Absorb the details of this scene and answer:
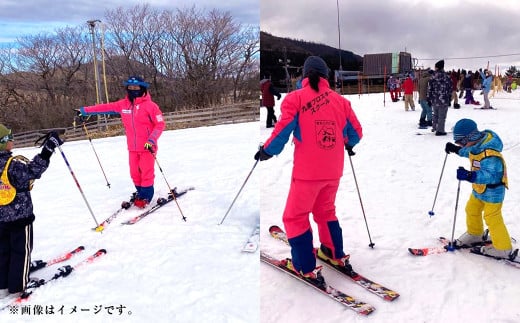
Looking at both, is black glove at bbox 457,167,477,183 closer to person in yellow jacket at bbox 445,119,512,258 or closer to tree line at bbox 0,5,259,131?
person in yellow jacket at bbox 445,119,512,258

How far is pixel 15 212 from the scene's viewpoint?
117 inches

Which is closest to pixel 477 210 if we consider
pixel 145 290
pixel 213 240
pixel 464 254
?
pixel 464 254

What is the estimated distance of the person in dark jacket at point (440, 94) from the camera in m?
8.27

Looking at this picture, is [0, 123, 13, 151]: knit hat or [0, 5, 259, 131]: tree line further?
[0, 5, 259, 131]: tree line

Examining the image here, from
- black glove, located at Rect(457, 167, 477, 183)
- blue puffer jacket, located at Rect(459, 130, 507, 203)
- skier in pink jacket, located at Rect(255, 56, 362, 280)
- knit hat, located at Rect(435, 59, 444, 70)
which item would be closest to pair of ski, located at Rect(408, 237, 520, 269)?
blue puffer jacket, located at Rect(459, 130, 507, 203)

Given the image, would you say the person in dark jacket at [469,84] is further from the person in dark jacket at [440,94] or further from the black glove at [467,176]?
the black glove at [467,176]

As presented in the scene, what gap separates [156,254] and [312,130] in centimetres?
185

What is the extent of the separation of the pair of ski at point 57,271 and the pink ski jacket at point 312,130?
1.92 m

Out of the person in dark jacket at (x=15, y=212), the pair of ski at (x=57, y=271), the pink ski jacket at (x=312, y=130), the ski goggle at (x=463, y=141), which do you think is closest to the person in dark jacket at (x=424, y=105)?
the ski goggle at (x=463, y=141)

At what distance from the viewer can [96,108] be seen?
5094 millimetres

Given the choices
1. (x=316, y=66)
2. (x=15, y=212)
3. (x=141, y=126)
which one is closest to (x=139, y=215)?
(x=141, y=126)

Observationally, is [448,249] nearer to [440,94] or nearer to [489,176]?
[489,176]

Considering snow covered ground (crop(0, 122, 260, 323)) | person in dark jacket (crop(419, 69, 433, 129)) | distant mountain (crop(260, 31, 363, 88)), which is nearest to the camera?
snow covered ground (crop(0, 122, 260, 323))

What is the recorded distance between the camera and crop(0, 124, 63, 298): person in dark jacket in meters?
2.92
